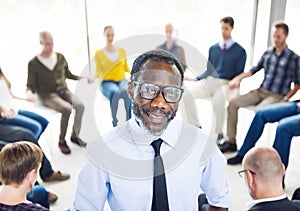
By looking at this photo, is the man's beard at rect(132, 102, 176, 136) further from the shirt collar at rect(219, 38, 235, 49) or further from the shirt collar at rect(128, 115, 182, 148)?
the shirt collar at rect(219, 38, 235, 49)

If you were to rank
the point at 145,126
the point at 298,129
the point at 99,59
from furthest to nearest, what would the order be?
1. the point at 298,129
2. the point at 99,59
3. the point at 145,126

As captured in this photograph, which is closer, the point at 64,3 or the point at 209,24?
the point at 64,3

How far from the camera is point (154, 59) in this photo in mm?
1180

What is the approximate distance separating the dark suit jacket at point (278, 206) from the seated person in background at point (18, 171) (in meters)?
0.95

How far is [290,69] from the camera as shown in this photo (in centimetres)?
342

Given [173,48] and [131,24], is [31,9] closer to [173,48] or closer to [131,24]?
[131,24]

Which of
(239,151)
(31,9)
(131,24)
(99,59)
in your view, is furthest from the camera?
(131,24)

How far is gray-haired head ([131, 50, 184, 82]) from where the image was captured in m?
1.18

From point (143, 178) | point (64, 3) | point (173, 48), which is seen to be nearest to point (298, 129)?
point (173, 48)

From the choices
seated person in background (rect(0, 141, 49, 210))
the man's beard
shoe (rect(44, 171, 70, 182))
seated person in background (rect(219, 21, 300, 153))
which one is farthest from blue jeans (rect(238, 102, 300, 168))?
the man's beard

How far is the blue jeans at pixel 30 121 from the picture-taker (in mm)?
3154

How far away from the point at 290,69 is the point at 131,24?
2.07m

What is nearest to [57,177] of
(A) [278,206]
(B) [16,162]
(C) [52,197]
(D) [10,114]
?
(C) [52,197]

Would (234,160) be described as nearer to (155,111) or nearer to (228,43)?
(228,43)
